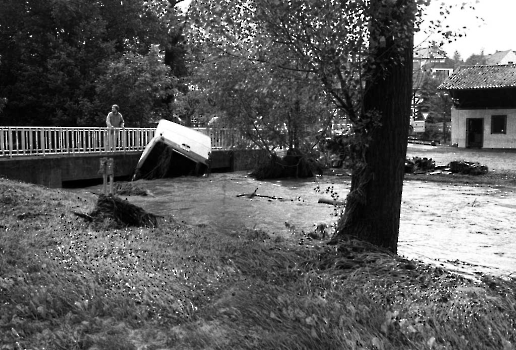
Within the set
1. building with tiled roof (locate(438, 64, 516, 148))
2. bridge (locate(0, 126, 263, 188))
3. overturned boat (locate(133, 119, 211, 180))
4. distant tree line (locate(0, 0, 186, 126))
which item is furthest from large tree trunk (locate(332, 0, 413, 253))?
building with tiled roof (locate(438, 64, 516, 148))

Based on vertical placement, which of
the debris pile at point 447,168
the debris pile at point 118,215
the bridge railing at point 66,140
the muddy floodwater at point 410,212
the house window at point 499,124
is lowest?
the muddy floodwater at point 410,212

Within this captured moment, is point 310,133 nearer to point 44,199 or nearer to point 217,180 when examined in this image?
point 44,199

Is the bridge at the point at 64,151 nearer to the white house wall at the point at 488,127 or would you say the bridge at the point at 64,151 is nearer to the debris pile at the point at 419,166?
the debris pile at the point at 419,166

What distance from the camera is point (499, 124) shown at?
4091 cm

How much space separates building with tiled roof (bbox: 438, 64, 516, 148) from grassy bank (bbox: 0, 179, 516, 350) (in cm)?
3668

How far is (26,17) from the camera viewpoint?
23609 millimetres

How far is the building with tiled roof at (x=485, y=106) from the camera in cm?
4003

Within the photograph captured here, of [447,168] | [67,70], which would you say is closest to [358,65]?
[447,168]

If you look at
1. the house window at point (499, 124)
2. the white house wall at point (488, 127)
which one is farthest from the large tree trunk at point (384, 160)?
the house window at point (499, 124)

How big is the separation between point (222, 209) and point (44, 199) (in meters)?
3.39

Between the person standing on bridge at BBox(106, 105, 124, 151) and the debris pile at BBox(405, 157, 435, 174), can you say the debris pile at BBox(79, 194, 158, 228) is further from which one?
the debris pile at BBox(405, 157, 435, 174)

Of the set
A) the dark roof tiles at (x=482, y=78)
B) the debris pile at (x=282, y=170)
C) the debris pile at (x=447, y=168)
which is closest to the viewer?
the debris pile at (x=282, y=170)

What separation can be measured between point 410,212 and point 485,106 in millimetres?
32212

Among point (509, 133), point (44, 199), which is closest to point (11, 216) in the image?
point (44, 199)
